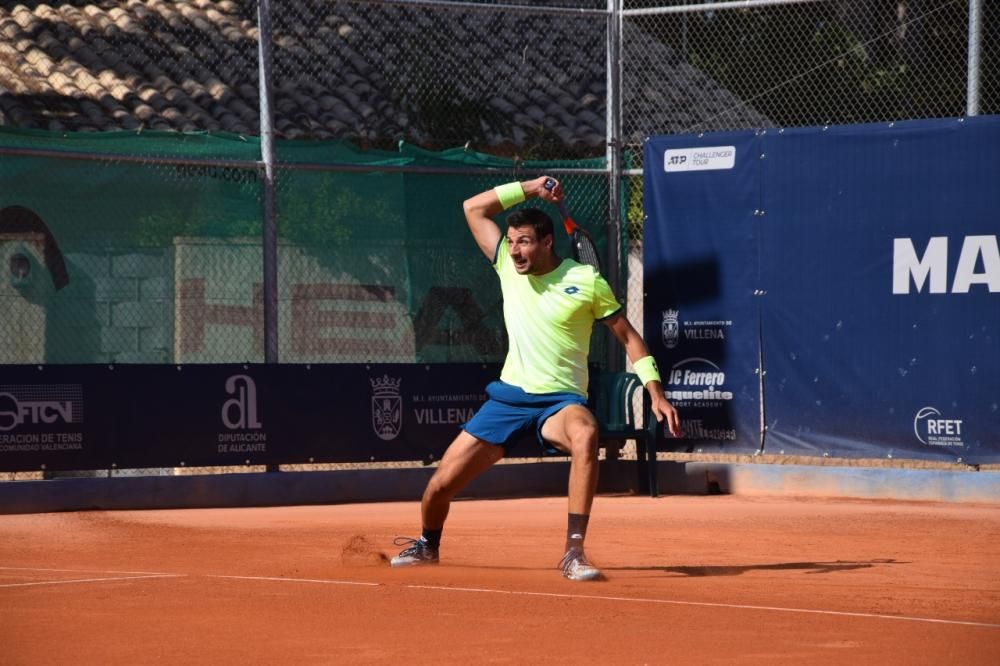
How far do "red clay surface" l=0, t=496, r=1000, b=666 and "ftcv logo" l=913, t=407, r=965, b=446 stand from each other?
677 millimetres

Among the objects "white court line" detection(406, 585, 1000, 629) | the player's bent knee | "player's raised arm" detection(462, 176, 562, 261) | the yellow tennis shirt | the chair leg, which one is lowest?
"white court line" detection(406, 585, 1000, 629)

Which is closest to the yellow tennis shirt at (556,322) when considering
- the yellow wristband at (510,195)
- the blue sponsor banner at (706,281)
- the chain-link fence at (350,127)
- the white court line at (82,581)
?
the yellow wristband at (510,195)

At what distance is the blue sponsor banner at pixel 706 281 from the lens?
535 inches

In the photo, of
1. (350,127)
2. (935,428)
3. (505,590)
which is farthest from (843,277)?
(350,127)

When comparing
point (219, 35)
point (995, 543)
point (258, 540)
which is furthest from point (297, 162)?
point (219, 35)

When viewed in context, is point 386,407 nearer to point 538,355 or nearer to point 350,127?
point 538,355

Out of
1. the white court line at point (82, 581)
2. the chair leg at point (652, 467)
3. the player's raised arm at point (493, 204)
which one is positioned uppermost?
the player's raised arm at point (493, 204)

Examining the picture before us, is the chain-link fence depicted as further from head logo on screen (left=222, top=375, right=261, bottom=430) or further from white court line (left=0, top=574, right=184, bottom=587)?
white court line (left=0, top=574, right=184, bottom=587)

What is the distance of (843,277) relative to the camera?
42.7 ft

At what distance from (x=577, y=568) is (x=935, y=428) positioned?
17.6ft

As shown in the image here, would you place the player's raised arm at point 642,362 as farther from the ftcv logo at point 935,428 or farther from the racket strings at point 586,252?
the racket strings at point 586,252

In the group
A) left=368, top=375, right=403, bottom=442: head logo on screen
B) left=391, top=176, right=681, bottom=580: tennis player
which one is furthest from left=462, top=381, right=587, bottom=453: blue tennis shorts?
left=368, top=375, right=403, bottom=442: head logo on screen

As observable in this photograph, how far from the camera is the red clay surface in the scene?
19.9ft

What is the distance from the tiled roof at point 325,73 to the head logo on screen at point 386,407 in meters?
5.23
